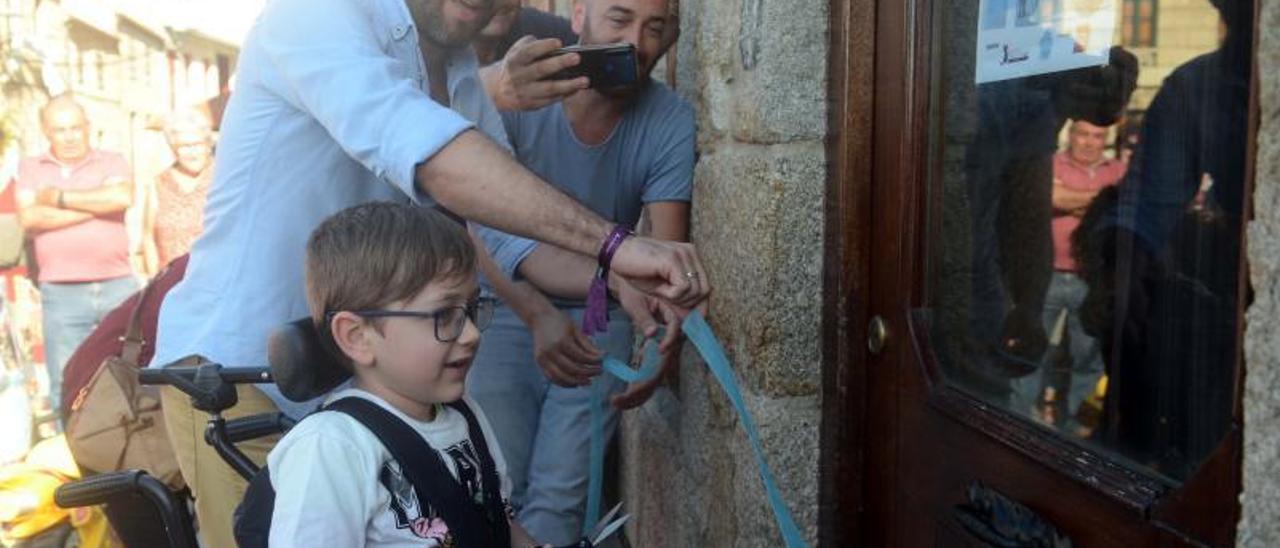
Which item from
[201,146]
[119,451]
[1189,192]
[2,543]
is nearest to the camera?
[1189,192]

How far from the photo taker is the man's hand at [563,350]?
9.18ft

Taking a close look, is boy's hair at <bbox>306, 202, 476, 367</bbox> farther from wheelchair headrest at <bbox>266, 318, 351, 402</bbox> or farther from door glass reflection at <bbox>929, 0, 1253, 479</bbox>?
door glass reflection at <bbox>929, 0, 1253, 479</bbox>

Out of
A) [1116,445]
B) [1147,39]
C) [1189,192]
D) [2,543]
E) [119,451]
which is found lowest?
[2,543]

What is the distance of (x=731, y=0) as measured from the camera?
2.43m

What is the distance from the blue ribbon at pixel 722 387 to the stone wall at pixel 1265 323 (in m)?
0.85

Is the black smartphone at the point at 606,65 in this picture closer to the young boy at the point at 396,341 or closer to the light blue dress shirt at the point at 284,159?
the light blue dress shirt at the point at 284,159

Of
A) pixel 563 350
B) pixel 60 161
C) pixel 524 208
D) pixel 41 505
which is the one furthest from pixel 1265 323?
pixel 60 161

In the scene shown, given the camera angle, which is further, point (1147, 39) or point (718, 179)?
point (718, 179)

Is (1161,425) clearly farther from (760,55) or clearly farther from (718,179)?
(718,179)

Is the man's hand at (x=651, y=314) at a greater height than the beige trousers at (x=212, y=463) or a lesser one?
greater

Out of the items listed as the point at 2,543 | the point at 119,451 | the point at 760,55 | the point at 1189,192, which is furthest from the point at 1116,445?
the point at 2,543

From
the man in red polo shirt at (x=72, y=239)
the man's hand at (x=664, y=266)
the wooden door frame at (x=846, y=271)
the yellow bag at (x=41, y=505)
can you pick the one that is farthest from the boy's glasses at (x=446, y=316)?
the man in red polo shirt at (x=72, y=239)

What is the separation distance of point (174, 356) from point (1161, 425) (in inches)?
61.9

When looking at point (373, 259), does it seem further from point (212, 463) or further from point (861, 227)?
point (861, 227)
